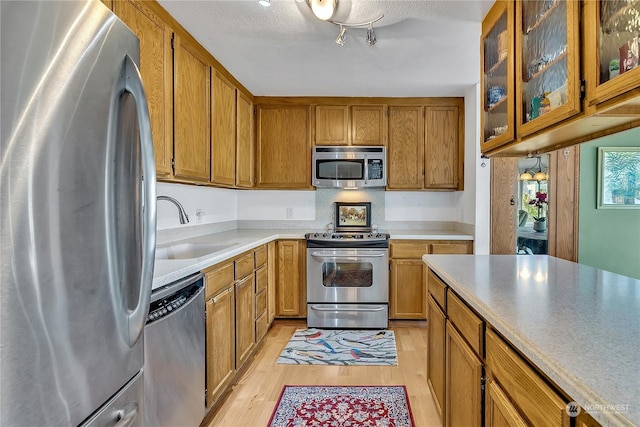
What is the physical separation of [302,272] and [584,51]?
276cm

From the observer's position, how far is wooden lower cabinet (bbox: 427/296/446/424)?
1761 mm

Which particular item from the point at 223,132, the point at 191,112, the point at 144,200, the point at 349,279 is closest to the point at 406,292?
the point at 349,279

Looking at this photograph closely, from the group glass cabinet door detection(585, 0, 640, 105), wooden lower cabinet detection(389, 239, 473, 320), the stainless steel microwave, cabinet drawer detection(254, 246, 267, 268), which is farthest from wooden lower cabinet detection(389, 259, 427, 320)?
glass cabinet door detection(585, 0, 640, 105)

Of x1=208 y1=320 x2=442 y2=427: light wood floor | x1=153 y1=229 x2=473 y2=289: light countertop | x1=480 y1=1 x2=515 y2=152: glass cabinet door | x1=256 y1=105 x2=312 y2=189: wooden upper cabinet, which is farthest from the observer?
x1=256 y1=105 x2=312 y2=189: wooden upper cabinet

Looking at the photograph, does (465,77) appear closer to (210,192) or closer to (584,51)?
(584,51)

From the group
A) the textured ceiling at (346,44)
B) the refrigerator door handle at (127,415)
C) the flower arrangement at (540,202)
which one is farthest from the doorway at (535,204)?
the refrigerator door handle at (127,415)

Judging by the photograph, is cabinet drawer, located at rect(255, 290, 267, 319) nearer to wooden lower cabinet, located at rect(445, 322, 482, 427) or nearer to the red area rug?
the red area rug

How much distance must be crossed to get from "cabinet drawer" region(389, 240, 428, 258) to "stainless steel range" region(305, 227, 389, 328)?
97 millimetres

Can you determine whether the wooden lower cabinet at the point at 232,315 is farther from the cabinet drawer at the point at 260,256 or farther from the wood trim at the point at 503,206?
the wood trim at the point at 503,206

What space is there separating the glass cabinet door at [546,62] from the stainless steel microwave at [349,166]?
2.00 meters

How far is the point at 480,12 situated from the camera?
1.95 m

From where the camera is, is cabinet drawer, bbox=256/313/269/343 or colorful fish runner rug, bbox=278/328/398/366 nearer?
colorful fish runner rug, bbox=278/328/398/366

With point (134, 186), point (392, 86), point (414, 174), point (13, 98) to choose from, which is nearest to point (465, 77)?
point (392, 86)

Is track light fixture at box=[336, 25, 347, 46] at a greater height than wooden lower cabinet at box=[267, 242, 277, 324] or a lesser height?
greater
